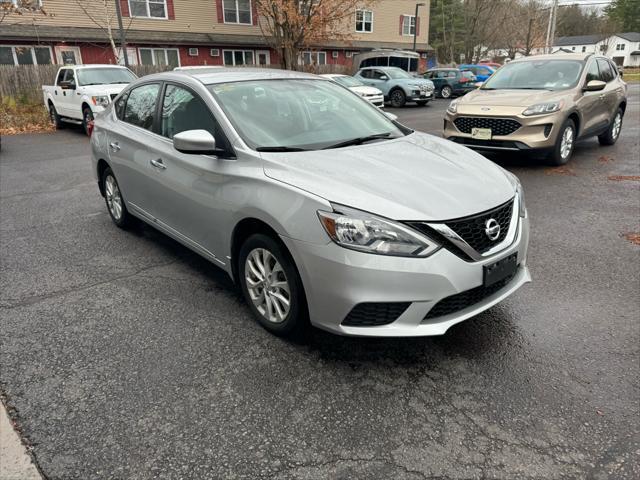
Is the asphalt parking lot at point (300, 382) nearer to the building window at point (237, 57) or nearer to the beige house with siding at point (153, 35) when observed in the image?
the beige house with siding at point (153, 35)

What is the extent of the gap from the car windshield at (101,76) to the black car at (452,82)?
58.7ft

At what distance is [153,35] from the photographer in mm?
25516

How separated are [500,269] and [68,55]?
2657 centimetres

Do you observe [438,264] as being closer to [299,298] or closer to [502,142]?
[299,298]

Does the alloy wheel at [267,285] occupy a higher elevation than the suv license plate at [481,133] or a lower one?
lower

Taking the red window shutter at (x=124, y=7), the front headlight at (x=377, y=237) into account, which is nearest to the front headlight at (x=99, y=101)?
the front headlight at (x=377, y=237)

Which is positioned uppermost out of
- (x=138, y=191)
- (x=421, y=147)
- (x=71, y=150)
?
(x=421, y=147)

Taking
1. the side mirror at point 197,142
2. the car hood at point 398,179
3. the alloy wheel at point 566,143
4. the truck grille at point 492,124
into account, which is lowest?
the alloy wheel at point 566,143

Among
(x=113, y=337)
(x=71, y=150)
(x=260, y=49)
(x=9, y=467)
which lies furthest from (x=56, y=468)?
(x=260, y=49)

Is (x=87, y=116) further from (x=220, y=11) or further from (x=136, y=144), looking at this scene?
(x=220, y=11)

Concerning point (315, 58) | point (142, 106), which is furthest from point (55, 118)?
point (315, 58)

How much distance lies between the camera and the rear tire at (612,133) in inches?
401

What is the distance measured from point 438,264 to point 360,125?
5.88ft

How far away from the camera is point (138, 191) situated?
4.70 m
